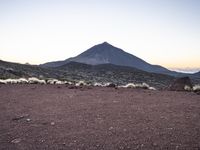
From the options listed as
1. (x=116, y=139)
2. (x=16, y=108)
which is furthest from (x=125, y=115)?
(x=16, y=108)

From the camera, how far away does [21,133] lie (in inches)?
410

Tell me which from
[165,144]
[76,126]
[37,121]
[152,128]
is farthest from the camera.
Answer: [37,121]

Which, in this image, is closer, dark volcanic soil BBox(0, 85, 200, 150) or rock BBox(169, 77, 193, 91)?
dark volcanic soil BBox(0, 85, 200, 150)

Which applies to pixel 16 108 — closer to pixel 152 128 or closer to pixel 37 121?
pixel 37 121

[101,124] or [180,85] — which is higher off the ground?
[180,85]

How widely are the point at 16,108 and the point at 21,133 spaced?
4793mm

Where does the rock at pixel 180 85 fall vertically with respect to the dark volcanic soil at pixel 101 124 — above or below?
above

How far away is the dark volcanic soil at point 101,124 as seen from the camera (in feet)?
29.0

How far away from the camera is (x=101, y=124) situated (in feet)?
36.0

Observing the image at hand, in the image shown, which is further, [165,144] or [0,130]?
[0,130]

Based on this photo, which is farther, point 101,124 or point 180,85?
point 180,85

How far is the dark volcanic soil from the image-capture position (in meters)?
8.84

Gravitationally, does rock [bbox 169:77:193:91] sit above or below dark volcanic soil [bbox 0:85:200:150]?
above

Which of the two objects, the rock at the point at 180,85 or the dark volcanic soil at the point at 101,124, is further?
the rock at the point at 180,85
